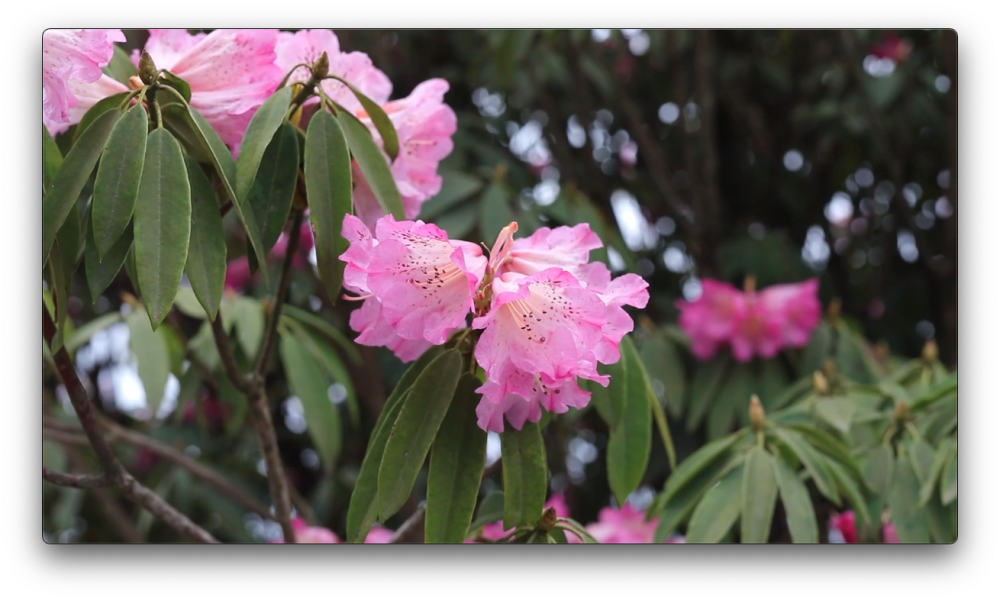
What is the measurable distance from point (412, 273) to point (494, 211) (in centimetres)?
77

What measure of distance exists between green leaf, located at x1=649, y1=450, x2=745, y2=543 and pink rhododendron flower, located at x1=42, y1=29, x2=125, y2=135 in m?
0.70

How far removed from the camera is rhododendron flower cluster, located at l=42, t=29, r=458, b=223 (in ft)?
2.44

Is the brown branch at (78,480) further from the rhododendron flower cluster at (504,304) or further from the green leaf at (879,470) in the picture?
the green leaf at (879,470)

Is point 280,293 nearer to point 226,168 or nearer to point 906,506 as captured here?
point 226,168

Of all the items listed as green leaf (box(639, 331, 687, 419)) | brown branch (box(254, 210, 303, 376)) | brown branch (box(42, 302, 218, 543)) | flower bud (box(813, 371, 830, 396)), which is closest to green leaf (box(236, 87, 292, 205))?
brown branch (box(254, 210, 303, 376))

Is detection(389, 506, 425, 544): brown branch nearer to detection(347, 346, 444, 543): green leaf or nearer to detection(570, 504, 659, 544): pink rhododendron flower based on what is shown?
detection(347, 346, 444, 543): green leaf

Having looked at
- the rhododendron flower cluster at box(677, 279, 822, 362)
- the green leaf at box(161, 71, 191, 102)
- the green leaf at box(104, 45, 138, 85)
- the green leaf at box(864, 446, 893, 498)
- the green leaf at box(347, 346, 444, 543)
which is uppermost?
the green leaf at box(104, 45, 138, 85)

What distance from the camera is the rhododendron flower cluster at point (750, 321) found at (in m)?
1.62

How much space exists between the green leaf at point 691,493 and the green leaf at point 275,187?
0.53 meters

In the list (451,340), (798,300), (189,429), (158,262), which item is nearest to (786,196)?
(798,300)

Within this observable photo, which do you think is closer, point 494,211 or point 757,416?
point 757,416

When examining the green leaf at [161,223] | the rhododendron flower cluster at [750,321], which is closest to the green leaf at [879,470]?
the rhododendron flower cluster at [750,321]

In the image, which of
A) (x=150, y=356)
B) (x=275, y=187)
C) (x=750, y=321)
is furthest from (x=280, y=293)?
(x=750, y=321)

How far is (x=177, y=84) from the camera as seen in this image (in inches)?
29.4
